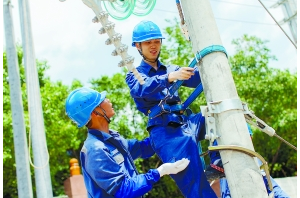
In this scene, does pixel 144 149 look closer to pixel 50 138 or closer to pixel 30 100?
pixel 30 100

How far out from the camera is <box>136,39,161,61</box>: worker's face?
330 cm

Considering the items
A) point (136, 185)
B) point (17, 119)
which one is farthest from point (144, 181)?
point (17, 119)

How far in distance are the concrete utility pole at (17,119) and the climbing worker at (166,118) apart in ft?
18.4

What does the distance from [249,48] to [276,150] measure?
4433mm

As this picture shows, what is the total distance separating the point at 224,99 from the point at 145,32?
107 centimetres

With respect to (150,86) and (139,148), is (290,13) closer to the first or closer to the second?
(139,148)

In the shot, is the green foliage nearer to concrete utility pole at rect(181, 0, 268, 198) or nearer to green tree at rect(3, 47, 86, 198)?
green tree at rect(3, 47, 86, 198)

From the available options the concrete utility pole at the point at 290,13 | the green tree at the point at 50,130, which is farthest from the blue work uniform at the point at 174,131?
the green tree at the point at 50,130

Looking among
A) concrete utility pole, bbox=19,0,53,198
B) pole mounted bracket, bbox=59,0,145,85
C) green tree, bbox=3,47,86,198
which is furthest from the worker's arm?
green tree, bbox=3,47,86,198

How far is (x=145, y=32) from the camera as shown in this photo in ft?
10.7

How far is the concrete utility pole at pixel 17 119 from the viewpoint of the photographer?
829cm

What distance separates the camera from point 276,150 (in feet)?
60.8

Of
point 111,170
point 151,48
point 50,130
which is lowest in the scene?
point 111,170

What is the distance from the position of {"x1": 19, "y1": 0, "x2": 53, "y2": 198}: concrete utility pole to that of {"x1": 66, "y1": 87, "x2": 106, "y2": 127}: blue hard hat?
16.0ft
